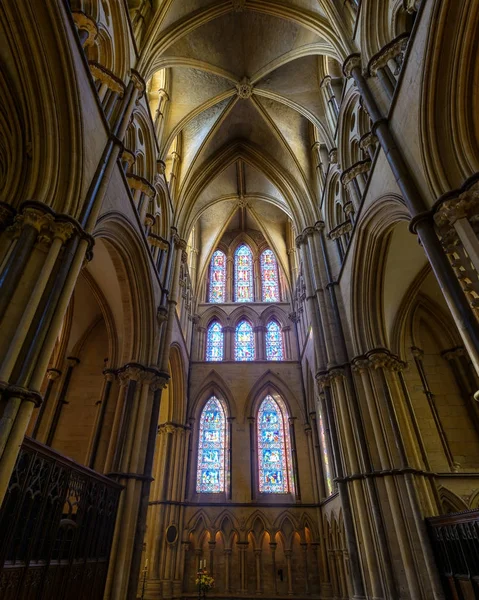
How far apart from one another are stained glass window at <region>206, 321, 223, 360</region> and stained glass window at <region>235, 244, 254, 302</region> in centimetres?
190

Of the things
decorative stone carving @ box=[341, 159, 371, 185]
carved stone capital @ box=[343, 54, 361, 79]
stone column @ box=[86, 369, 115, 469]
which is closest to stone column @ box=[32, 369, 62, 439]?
stone column @ box=[86, 369, 115, 469]

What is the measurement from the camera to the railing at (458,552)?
5.89m

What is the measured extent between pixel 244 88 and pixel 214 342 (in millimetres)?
10393

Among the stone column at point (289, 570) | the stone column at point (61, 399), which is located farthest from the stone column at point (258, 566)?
the stone column at point (61, 399)

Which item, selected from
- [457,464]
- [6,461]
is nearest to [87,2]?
[6,461]

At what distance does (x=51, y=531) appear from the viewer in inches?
214

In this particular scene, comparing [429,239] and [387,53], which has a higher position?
[387,53]

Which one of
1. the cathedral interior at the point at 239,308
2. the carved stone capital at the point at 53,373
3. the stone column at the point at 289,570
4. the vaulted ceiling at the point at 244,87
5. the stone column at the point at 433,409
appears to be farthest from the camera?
the stone column at the point at 289,570

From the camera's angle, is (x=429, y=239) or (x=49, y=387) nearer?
(x=429, y=239)

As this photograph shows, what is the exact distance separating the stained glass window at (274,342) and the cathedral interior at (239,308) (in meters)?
0.15

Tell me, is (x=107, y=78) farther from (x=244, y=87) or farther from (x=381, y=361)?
(x=381, y=361)

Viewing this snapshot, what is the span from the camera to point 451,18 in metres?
5.43

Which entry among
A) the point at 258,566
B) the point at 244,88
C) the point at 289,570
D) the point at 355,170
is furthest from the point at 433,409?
the point at 244,88

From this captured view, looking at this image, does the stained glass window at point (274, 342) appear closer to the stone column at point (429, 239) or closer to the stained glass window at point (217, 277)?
the stained glass window at point (217, 277)
